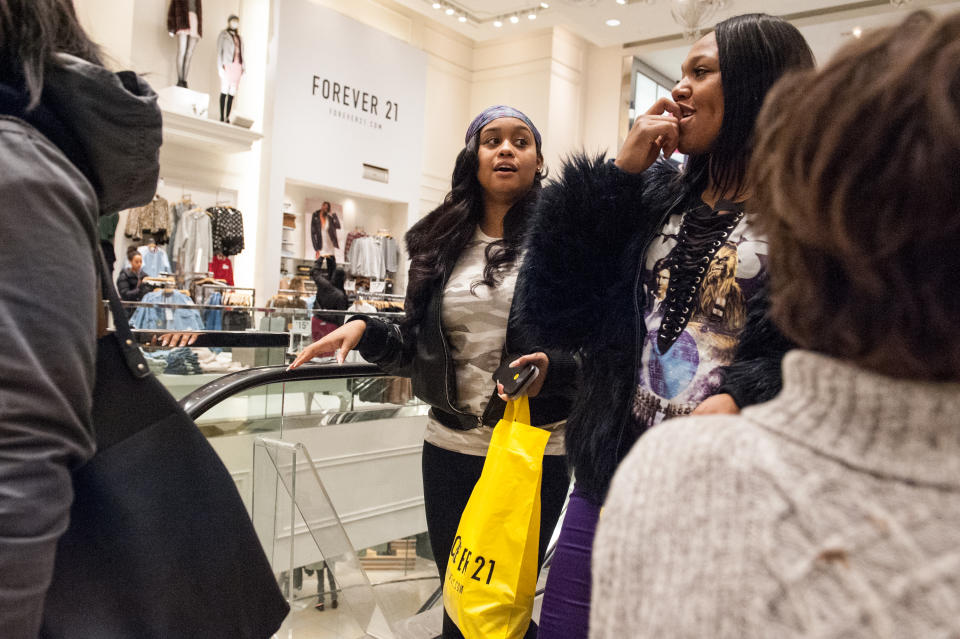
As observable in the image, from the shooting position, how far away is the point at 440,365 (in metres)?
1.90

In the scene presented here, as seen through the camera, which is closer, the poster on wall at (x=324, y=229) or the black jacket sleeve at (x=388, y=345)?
the black jacket sleeve at (x=388, y=345)

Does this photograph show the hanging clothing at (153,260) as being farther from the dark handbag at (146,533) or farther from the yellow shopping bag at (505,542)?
the dark handbag at (146,533)

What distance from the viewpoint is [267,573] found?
3.27ft

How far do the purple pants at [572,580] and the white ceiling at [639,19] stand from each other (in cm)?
830

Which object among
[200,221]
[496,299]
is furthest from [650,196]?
[200,221]

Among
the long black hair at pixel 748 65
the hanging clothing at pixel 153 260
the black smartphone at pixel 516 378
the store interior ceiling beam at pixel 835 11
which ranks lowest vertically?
the black smartphone at pixel 516 378

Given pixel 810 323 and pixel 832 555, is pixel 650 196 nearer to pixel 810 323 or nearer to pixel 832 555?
pixel 810 323

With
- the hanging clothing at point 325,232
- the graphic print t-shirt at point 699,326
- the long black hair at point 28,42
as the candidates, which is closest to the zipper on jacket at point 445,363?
the graphic print t-shirt at point 699,326

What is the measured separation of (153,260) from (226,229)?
0.87 m

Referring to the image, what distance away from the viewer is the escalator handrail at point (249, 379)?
2127 mm

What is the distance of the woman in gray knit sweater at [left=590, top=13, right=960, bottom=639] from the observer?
17.6 inches

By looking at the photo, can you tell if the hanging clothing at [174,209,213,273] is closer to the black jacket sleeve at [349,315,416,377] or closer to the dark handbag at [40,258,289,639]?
the black jacket sleeve at [349,315,416,377]

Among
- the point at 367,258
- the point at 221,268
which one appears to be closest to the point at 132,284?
the point at 221,268

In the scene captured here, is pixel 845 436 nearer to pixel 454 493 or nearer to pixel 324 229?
pixel 454 493
